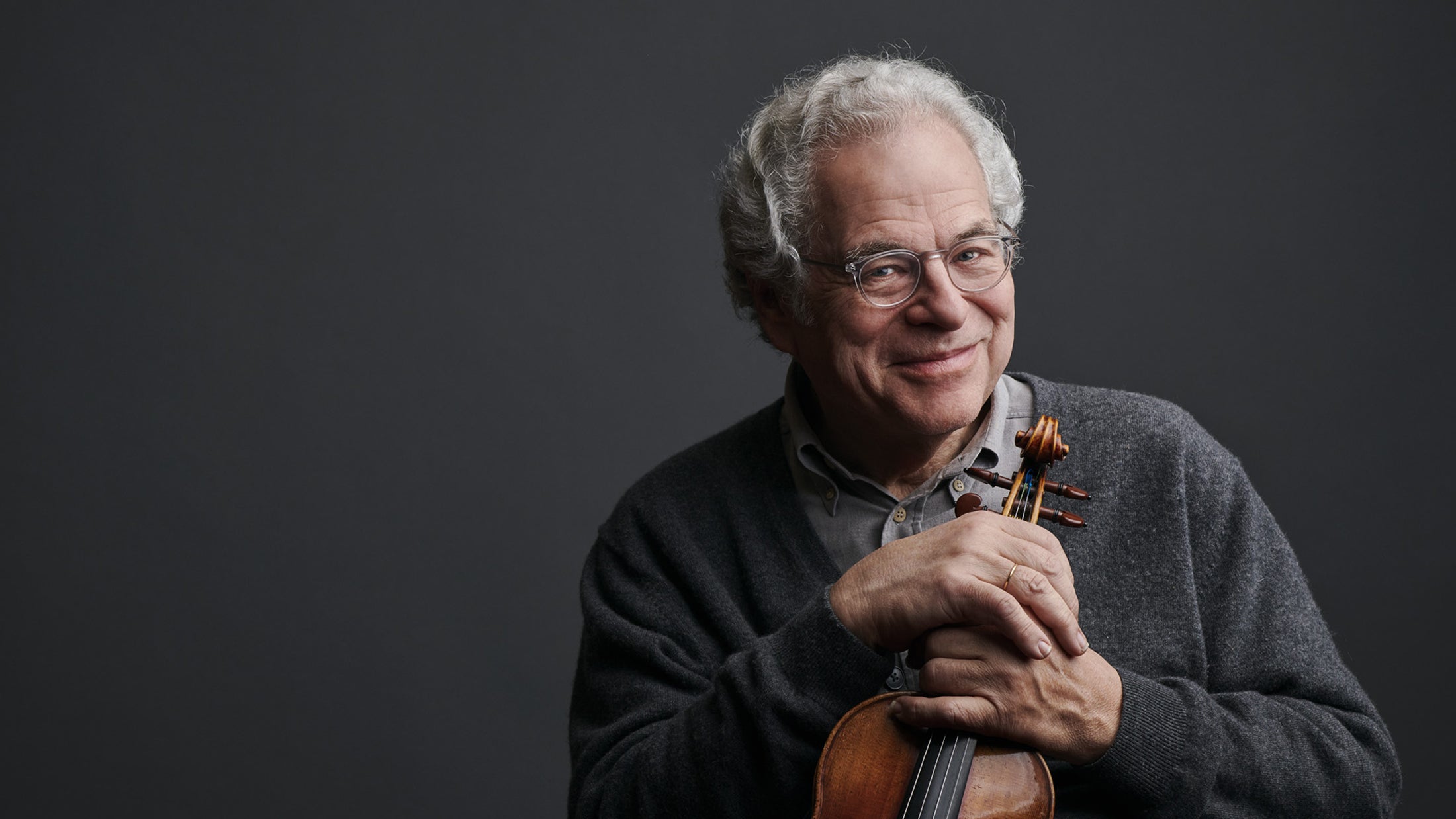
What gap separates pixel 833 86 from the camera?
171cm

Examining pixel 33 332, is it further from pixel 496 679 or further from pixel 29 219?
pixel 496 679

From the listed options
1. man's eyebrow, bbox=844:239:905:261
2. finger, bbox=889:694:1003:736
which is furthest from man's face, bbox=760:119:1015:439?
finger, bbox=889:694:1003:736

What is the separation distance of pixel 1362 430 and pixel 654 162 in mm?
1454

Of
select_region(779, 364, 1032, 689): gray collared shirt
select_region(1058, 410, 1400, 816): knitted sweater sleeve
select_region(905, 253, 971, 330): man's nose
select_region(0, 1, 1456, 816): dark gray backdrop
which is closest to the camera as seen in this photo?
select_region(1058, 410, 1400, 816): knitted sweater sleeve

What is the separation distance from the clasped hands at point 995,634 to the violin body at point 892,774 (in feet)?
0.07

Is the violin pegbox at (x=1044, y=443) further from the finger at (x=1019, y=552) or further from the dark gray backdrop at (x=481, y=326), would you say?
the dark gray backdrop at (x=481, y=326)

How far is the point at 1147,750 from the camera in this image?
1.39 meters

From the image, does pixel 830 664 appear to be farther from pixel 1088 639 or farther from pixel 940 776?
pixel 1088 639

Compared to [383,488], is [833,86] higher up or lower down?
higher up

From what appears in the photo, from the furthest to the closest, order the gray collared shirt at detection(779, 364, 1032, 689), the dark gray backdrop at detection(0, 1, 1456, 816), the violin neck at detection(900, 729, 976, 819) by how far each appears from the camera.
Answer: the dark gray backdrop at detection(0, 1, 1456, 816) < the gray collared shirt at detection(779, 364, 1032, 689) < the violin neck at detection(900, 729, 976, 819)

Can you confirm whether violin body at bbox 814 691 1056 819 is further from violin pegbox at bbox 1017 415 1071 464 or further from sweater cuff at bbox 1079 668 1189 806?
violin pegbox at bbox 1017 415 1071 464

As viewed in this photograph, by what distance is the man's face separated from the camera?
1.60 m

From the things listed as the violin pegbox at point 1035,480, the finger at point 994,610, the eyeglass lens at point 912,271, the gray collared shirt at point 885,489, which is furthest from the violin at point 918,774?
the eyeglass lens at point 912,271

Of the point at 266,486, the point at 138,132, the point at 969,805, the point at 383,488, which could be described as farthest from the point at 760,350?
the point at 969,805
